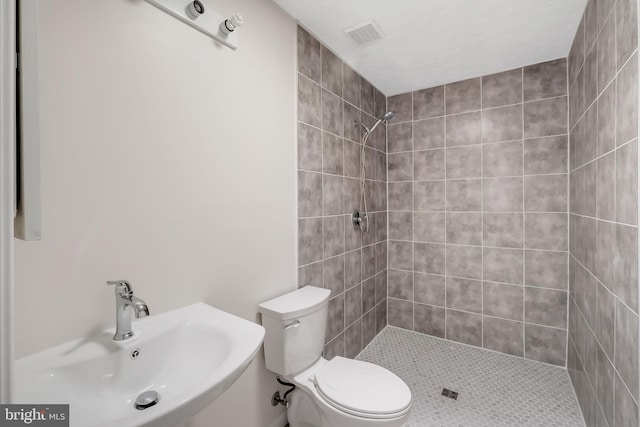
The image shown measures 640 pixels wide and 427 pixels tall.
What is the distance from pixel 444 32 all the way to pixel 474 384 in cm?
230

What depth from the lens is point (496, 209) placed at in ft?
7.61

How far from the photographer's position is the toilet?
118 centimetres

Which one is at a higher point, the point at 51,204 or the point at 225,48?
the point at 225,48

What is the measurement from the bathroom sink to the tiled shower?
798 mm

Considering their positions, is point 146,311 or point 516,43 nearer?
point 146,311

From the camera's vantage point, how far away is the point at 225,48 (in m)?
1.27

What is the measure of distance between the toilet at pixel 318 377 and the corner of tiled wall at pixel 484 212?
1.37 m

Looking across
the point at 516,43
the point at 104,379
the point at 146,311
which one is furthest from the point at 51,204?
Result: the point at 516,43

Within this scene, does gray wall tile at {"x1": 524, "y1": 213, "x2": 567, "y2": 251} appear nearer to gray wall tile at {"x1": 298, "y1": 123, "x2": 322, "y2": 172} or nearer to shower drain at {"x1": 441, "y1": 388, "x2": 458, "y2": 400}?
shower drain at {"x1": 441, "y1": 388, "x2": 458, "y2": 400}

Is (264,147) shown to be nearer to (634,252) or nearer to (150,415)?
(150,415)

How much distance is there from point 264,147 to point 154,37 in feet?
2.02

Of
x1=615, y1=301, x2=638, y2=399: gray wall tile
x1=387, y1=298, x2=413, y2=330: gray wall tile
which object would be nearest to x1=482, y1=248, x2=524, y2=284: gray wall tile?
x1=387, y1=298, x2=413, y2=330: gray wall tile

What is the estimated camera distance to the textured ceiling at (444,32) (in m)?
1.54

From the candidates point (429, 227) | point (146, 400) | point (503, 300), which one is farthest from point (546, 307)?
point (146, 400)
